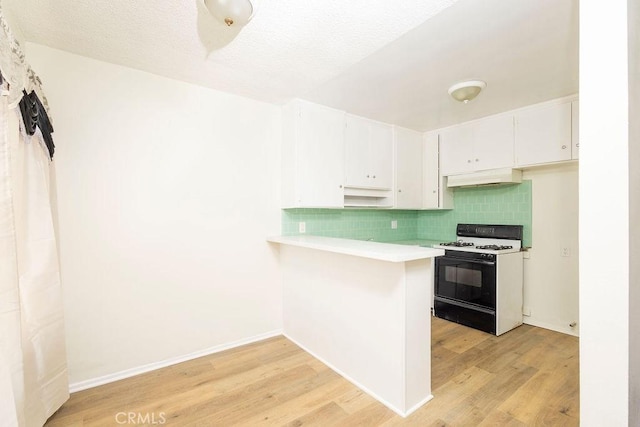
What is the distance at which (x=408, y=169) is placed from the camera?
12.0ft

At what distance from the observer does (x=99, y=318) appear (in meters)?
2.10

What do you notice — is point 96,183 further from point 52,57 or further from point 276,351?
point 276,351

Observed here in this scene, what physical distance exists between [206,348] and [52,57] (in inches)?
95.5

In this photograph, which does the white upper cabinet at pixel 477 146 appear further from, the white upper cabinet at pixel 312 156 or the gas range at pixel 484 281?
the white upper cabinet at pixel 312 156

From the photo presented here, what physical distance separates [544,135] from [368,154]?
66.5 inches

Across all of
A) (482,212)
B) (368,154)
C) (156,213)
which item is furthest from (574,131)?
(156,213)

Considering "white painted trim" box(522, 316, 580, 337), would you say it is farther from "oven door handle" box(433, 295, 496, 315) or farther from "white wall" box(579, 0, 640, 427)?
"white wall" box(579, 0, 640, 427)

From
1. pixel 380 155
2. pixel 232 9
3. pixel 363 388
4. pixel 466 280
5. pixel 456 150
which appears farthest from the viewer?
pixel 456 150

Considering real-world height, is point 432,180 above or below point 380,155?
below

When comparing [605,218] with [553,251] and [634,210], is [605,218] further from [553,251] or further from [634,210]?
[553,251]

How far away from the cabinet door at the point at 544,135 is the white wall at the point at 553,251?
0.27 meters

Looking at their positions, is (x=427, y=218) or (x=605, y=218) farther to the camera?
(x=427, y=218)

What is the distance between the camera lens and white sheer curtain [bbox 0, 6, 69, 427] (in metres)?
1.15

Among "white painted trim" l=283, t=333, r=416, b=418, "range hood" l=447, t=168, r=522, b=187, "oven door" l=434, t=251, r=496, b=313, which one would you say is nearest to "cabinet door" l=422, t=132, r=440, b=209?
"range hood" l=447, t=168, r=522, b=187
